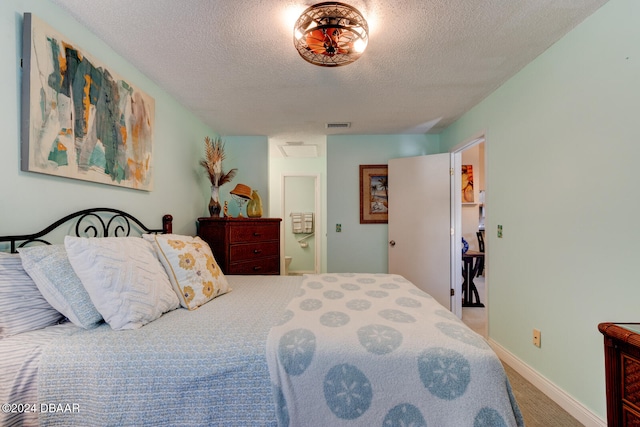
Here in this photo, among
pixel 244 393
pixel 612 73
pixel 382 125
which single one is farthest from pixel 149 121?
pixel 612 73

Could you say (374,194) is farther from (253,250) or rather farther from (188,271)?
(188,271)

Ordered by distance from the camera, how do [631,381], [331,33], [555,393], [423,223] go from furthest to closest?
[423,223]
[555,393]
[331,33]
[631,381]

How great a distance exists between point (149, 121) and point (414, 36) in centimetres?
205

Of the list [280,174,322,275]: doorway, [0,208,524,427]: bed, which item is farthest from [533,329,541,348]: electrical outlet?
[280,174,322,275]: doorway

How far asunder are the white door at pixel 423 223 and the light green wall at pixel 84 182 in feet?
7.92

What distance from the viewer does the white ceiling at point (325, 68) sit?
141 centimetres

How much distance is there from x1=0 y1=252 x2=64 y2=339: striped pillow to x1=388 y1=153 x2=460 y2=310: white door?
3.14 m

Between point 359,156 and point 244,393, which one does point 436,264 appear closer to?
point 359,156

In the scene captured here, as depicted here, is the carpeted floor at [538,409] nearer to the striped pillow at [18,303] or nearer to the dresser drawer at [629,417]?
the dresser drawer at [629,417]

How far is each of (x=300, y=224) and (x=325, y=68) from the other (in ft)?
13.3

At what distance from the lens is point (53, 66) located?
1328 mm

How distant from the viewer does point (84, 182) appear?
5.14 ft

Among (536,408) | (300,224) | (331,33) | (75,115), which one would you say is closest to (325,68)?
(331,33)

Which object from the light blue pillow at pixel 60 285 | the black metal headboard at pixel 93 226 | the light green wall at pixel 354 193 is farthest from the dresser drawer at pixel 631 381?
the light green wall at pixel 354 193
